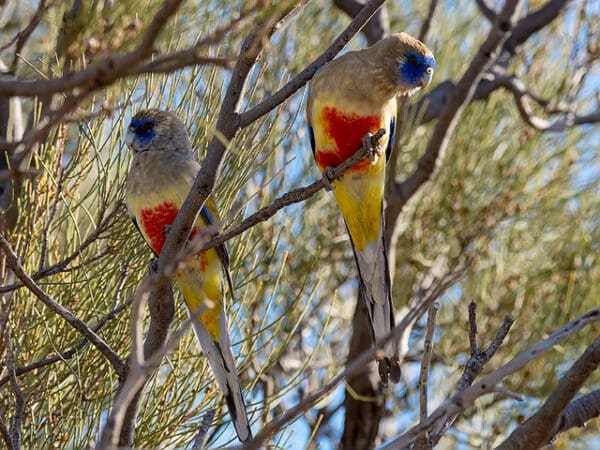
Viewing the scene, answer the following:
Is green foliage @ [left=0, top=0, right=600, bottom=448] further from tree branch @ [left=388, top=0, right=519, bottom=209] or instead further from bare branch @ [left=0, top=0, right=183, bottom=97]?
bare branch @ [left=0, top=0, right=183, bottom=97]

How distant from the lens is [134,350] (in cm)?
127

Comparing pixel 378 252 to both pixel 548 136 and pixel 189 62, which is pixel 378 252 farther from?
pixel 189 62

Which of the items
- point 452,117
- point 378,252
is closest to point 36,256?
point 378,252

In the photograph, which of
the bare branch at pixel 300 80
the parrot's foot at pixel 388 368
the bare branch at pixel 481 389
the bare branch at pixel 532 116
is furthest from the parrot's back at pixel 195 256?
the bare branch at pixel 532 116

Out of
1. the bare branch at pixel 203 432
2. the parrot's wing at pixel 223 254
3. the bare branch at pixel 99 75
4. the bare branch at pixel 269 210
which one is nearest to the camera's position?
the bare branch at pixel 99 75

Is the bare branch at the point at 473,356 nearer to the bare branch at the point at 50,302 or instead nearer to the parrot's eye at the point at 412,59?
the bare branch at the point at 50,302

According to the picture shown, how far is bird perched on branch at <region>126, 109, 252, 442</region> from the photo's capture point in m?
2.58

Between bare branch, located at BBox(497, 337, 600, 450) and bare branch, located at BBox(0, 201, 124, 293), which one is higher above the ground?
bare branch, located at BBox(0, 201, 124, 293)

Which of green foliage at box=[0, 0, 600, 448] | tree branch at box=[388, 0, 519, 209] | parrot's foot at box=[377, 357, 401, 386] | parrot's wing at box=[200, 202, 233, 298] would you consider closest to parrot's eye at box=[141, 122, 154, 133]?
green foliage at box=[0, 0, 600, 448]

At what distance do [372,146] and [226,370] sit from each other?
0.75 metres

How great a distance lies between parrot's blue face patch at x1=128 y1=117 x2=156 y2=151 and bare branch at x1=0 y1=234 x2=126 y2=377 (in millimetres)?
996

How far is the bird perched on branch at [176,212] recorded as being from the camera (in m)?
2.58

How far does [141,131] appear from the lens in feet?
9.57

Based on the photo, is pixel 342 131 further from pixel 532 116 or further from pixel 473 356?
pixel 532 116
